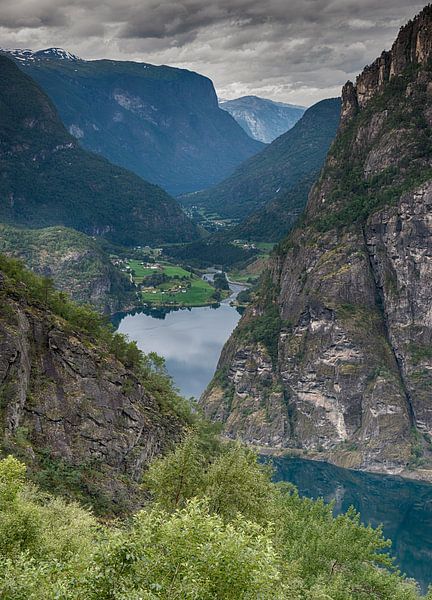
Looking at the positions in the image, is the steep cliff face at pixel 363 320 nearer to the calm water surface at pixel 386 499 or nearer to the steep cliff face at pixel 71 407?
the calm water surface at pixel 386 499

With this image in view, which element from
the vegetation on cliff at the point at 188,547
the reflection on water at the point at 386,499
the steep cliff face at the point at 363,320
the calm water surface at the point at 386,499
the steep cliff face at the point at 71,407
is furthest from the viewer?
the steep cliff face at the point at 363,320

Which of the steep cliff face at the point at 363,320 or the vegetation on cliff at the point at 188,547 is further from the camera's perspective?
the steep cliff face at the point at 363,320

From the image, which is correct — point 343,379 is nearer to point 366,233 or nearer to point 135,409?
point 366,233

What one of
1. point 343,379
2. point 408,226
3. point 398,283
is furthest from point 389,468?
point 408,226

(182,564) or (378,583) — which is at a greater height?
(378,583)

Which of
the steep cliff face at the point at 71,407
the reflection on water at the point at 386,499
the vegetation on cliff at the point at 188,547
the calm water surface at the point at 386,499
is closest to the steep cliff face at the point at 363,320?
the reflection on water at the point at 386,499

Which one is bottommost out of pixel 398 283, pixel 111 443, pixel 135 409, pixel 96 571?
pixel 96 571

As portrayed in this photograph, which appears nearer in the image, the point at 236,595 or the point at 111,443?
the point at 236,595

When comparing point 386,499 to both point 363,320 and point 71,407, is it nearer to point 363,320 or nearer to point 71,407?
point 363,320
